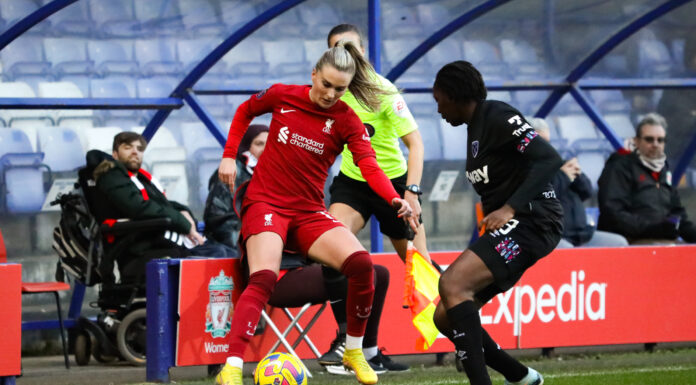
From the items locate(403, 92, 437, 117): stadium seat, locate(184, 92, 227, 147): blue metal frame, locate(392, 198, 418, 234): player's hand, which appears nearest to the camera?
locate(392, 198, 418, 234): player's hand

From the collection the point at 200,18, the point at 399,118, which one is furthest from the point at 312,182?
the point at 200,18

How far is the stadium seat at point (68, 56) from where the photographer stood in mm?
9953

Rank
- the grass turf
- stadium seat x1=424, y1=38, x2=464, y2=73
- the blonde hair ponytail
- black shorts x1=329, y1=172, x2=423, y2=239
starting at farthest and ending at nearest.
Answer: stadium seat x1=424, y1=38, x2=464, y2=73
black shorts x1=329, y1=172, x2=423, y2=239
the grass turf
the blonde hair ponytail

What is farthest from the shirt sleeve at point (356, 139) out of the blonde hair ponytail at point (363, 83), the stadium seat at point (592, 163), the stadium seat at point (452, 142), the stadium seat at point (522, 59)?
the stadium seat at point (592, 163)

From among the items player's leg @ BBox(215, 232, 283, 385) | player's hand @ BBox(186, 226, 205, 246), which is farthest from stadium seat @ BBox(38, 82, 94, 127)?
player's leg @ BBox(215, 232, 283, 385)

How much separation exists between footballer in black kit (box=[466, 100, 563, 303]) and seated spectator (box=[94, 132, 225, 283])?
11.9ft

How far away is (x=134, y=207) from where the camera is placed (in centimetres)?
898

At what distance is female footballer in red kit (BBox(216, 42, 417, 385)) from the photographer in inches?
255

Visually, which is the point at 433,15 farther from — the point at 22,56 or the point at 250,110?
the point at 250,110

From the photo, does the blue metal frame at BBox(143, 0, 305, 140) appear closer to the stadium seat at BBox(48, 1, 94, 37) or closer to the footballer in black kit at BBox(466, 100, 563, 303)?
the stadium seat at BBox(48, 1, 94, 37)

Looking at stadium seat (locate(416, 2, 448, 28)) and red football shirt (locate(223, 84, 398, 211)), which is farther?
stadium seat (locate(416, 2, 448, 28))

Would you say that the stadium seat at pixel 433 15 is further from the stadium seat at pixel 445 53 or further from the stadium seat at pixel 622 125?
the stadium seat at pixel 622 125

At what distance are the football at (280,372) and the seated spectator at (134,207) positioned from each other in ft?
10.3

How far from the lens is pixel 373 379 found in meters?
6.52
